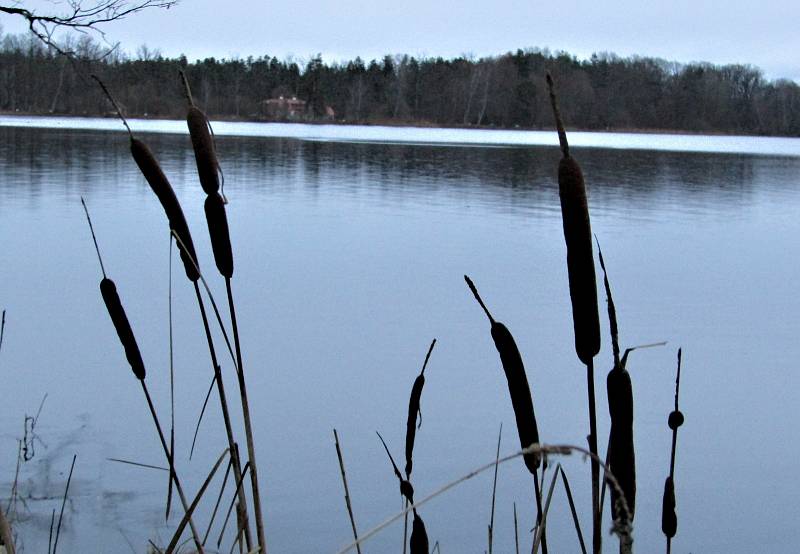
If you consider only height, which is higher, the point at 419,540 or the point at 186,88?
the point at 186,88

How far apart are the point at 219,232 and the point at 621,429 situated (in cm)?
54

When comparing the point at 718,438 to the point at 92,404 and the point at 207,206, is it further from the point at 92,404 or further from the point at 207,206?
the point at 207,206

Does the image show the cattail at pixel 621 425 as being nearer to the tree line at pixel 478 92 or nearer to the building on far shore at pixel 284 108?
the tree line at pixel 478 92

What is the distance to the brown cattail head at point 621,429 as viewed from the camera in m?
1.13

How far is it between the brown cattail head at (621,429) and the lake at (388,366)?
3.26 m

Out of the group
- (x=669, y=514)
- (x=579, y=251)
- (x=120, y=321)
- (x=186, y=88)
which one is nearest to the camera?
(x=579, y=251)

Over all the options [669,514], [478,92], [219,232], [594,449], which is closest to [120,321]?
[219,232]

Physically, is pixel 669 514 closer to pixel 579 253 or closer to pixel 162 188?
pixel 579 253

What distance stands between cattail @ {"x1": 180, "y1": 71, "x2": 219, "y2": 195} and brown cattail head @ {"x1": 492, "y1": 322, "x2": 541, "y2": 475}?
38 cm

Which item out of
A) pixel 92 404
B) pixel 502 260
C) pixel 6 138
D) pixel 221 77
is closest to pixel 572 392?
pixel 92 404

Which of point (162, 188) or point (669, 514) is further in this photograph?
point (669, 514)

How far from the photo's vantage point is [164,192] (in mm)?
1263

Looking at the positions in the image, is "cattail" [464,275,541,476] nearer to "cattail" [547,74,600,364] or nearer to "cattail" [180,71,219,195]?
"cattail" [547,74,600,364]

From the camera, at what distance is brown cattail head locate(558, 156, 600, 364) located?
0.99 m
